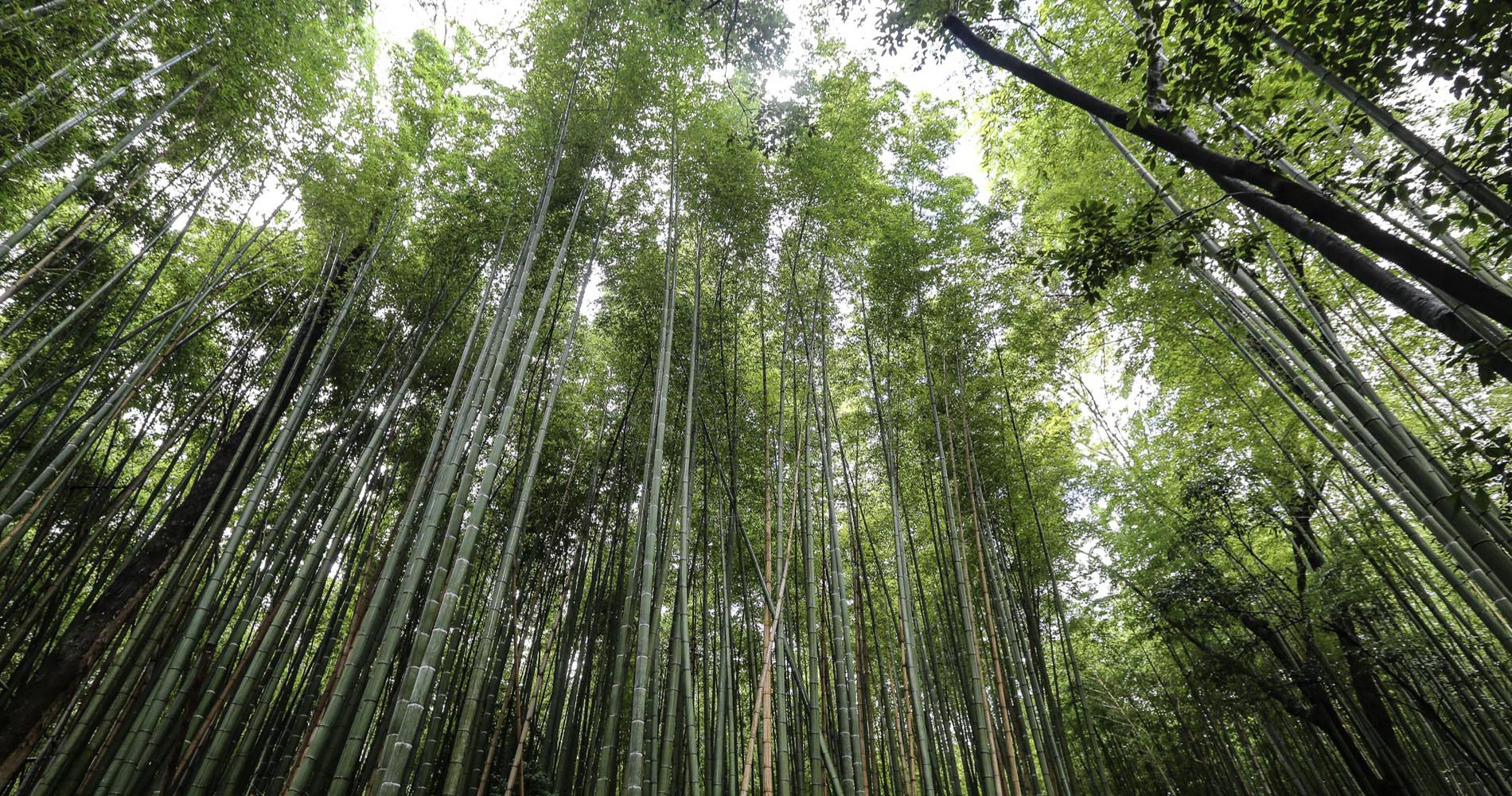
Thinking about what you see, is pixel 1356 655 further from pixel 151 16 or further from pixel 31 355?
pixel 151 16

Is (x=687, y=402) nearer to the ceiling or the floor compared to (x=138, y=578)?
nearer to the ceiling

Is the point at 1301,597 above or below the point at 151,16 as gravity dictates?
below

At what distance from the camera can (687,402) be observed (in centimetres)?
380

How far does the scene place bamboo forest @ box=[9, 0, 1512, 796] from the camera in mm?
2445

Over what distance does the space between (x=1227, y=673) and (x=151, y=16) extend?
910 cm

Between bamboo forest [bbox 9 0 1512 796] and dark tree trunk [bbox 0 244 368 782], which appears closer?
bamboo forest [bbox 9 0 1512 796]

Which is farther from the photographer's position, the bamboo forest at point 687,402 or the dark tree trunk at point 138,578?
the dark tree trunk at point 138,578

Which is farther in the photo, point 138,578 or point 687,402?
point 138,578

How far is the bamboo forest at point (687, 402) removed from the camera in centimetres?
245

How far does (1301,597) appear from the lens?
473 centimetres

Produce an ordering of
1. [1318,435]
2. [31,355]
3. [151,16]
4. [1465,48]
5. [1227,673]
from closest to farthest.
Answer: [1465,48] < [1318,435] < [31,355] < [151,16] < [1227,673]

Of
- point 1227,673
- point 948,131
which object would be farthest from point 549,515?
point 1227,673

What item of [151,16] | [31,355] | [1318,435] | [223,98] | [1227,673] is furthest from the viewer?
[1227,673]

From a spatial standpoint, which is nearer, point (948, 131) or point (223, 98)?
point (223, 98)
